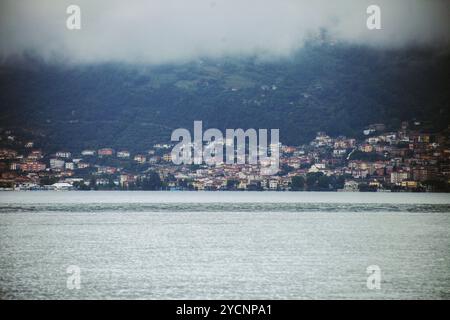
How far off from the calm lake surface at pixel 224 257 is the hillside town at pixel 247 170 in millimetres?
61541

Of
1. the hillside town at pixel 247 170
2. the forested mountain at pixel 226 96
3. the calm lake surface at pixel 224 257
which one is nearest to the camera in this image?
the calm lake surface at pixel 224 257

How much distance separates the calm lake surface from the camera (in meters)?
21.7

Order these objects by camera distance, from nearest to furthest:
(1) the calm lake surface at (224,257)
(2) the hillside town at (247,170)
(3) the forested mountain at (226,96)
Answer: (1) the calm lake surface at (224,257) < (2) the hillside town at (247,170) < (3) the forested mountain at (226,96)

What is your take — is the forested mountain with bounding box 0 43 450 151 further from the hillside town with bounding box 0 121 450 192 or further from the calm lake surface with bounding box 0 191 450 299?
the calm lake surface with bounding box 0 191 450 299

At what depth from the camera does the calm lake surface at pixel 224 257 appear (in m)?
21.7

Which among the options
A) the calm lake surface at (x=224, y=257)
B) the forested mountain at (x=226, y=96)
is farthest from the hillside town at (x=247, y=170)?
the calm lake surface at (x=224, y=257)

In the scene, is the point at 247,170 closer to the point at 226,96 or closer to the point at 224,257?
the point at 226,96

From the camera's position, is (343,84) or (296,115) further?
(343,84)

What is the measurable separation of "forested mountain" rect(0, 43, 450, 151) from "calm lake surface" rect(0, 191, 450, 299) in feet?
280

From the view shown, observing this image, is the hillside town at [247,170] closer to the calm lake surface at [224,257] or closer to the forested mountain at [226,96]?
the forested mountain at [226,96]

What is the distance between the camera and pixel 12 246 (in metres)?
33.8
